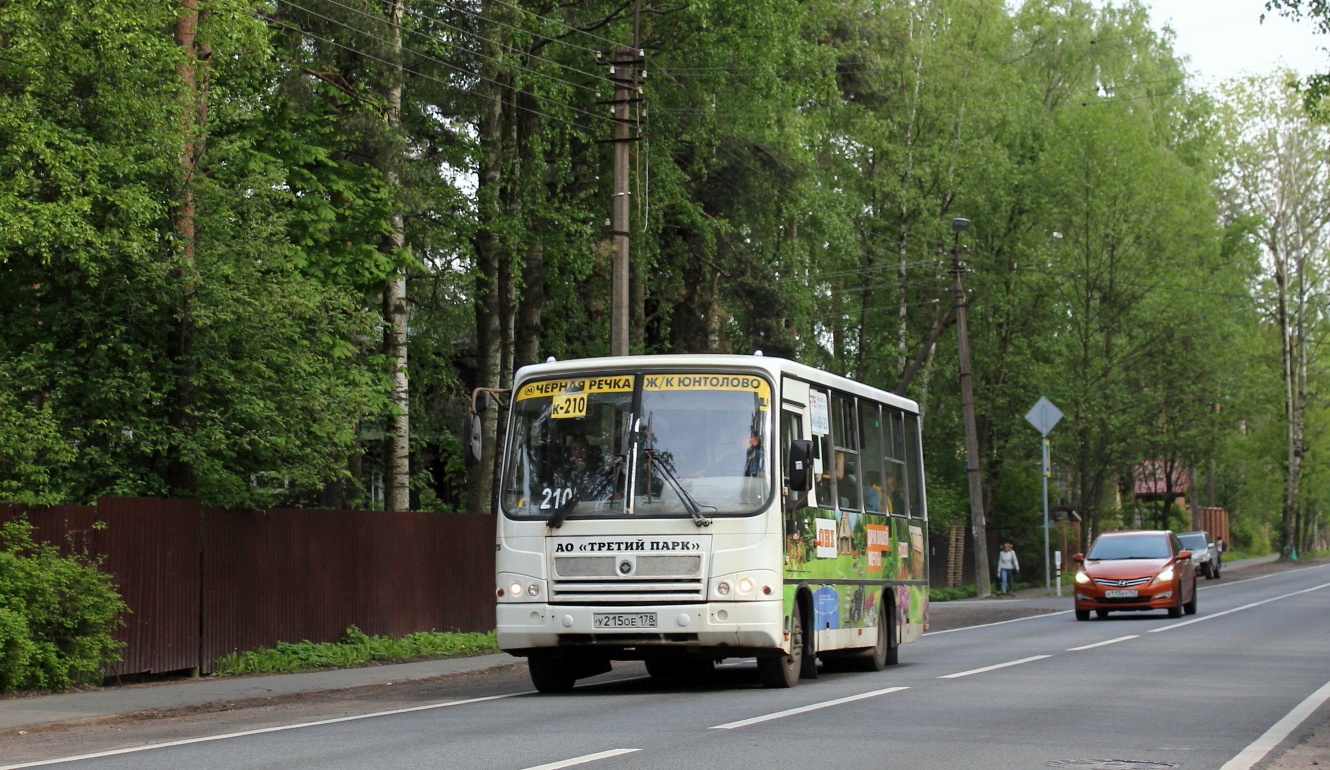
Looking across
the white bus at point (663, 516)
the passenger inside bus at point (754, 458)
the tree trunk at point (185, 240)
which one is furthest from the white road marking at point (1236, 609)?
the tree trunk at point (185, 240)

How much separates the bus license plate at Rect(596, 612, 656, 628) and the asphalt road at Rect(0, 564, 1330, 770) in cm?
66

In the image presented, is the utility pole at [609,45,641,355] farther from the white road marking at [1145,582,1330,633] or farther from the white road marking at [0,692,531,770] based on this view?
the white road marking at [0,692,531,770]

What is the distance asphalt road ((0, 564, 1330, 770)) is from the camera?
34.9ft

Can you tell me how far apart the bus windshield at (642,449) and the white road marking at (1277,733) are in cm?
471

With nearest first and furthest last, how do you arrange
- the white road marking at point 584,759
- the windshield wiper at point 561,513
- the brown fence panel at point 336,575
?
1. the white road marking at point 584,759
2. the windshield wiper at point 561,513
3. the brown fence panel at point 336,575

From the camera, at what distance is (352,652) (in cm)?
2175

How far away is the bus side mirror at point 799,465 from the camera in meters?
15.3

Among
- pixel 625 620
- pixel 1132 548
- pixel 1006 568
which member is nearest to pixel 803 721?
pixel 625 620

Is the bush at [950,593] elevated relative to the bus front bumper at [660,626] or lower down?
lower down

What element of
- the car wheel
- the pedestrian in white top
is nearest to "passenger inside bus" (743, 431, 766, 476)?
the car wheel

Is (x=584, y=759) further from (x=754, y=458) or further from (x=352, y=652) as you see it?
(x=352, y=652)

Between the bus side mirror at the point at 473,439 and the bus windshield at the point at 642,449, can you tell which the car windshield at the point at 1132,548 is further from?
the bus side mirror at the point at 473,439

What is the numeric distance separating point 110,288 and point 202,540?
3.06m

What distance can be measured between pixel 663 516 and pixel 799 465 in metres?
1.30
